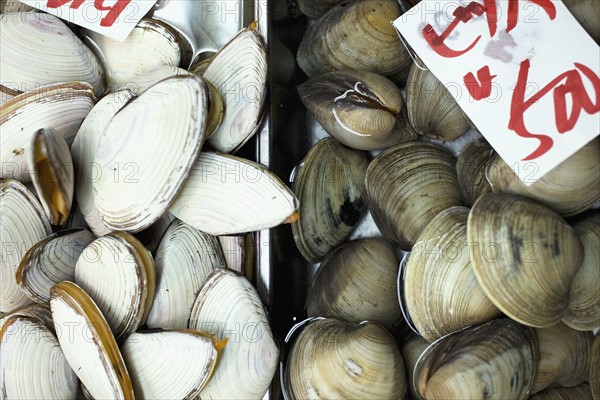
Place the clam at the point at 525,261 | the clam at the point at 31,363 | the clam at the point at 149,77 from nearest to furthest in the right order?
the clam at the point at 525,261 → the clam at the point at 31,363 → the clam at the point at 149,77

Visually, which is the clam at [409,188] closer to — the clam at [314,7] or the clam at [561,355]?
the clam at [561,355]

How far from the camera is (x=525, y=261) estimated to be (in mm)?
751

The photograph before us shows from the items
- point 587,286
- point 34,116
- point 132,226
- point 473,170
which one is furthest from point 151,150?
point 587,286

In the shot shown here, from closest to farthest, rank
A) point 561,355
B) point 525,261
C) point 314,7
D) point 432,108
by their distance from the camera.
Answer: point 525,261 → point 561,355 → point 432,108 → point 314,7

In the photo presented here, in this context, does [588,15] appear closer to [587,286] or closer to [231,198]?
[587,286]

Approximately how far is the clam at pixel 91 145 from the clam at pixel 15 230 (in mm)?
69

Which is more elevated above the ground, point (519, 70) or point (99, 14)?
point (99, 14)

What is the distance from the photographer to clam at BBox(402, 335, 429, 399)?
0.92m

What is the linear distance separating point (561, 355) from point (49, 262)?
2.49ft

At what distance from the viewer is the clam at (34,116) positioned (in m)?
0.94

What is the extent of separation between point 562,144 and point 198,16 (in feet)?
2.16

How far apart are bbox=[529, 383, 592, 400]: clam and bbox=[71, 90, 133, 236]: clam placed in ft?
2.29

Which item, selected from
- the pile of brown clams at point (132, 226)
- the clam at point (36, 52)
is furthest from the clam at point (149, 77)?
the clam at point (36, 52)

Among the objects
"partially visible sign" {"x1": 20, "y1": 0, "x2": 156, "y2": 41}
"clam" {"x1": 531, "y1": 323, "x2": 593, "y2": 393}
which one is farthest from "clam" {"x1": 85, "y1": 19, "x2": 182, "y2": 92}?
"clam" {"x1": 531, "y1": 323, "x2": 593, "y2": 393}
